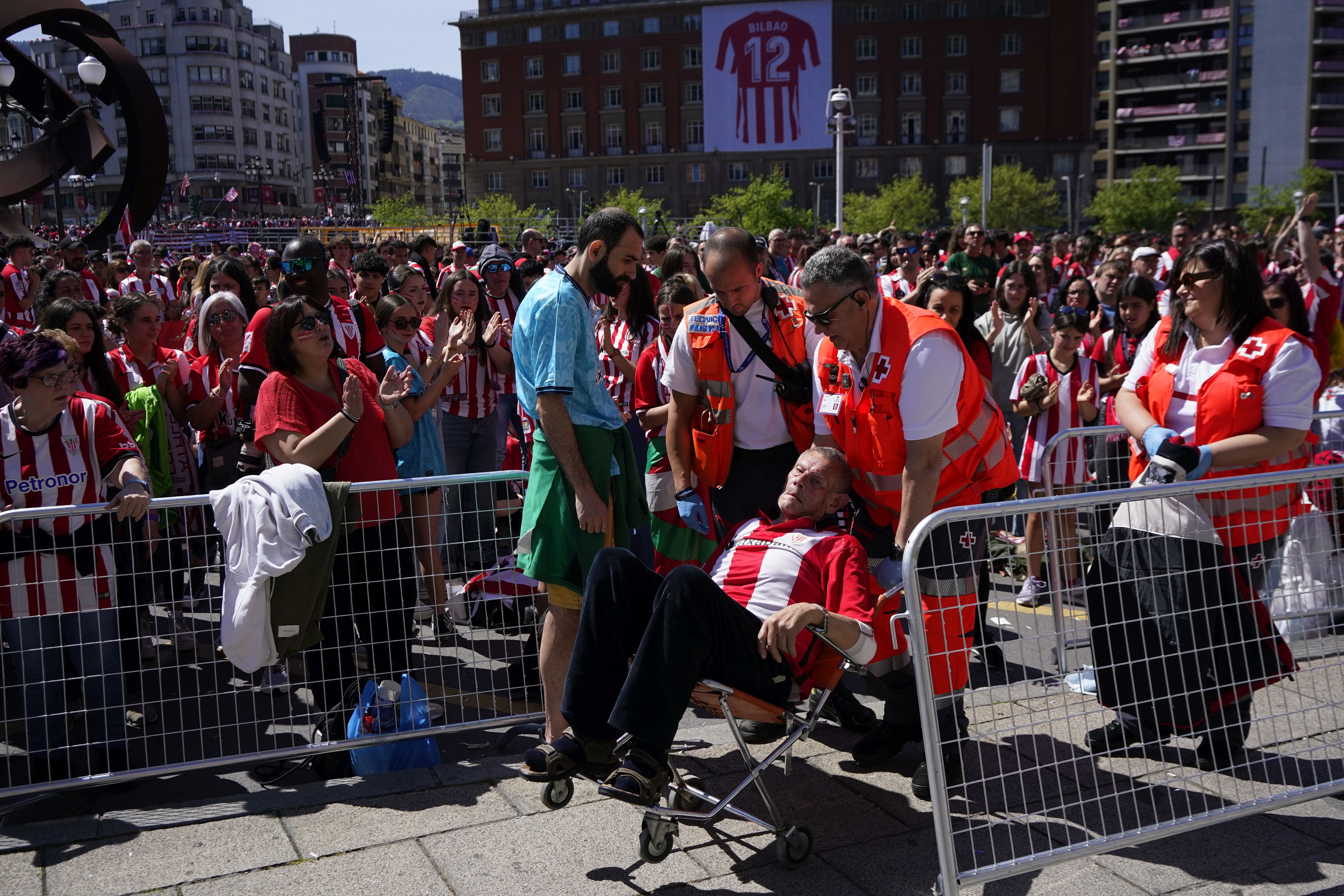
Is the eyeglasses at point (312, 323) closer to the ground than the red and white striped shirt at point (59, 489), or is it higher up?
higher up

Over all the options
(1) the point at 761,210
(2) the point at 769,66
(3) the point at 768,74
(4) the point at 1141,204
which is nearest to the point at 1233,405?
(1) the point at 761,210

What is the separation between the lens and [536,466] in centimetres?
398

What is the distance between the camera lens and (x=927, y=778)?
12.2 ft

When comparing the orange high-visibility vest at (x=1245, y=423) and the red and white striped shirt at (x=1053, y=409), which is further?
the red and white striped shirt at (x=1053, y=409)

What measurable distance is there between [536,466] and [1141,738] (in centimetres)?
228

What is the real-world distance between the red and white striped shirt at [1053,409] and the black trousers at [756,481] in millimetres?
2571

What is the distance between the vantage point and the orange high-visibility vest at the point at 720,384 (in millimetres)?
4238

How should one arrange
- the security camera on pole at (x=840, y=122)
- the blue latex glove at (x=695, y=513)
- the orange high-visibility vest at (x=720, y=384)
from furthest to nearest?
the security camera on pole at (x=840, y=122) → the blue latex glove at (x=695, y=513) → the orange high-visibility vest at (x=720, y=384)

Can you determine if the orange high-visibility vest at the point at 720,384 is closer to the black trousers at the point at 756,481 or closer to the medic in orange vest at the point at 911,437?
the black trousers at the point at 756,481

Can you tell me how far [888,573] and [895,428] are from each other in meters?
0.62

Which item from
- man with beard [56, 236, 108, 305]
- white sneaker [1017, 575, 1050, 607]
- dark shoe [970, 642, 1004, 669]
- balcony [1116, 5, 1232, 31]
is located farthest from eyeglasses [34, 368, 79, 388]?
balcony [1116, 5, 1232, 31]

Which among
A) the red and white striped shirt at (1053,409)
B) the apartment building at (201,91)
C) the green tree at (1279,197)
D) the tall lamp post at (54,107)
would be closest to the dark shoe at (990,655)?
the red and white striped shirt at (1053,409)

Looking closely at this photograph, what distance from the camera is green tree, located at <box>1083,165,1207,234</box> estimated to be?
7506cm

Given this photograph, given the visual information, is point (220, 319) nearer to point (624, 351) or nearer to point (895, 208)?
point (624, 351)
